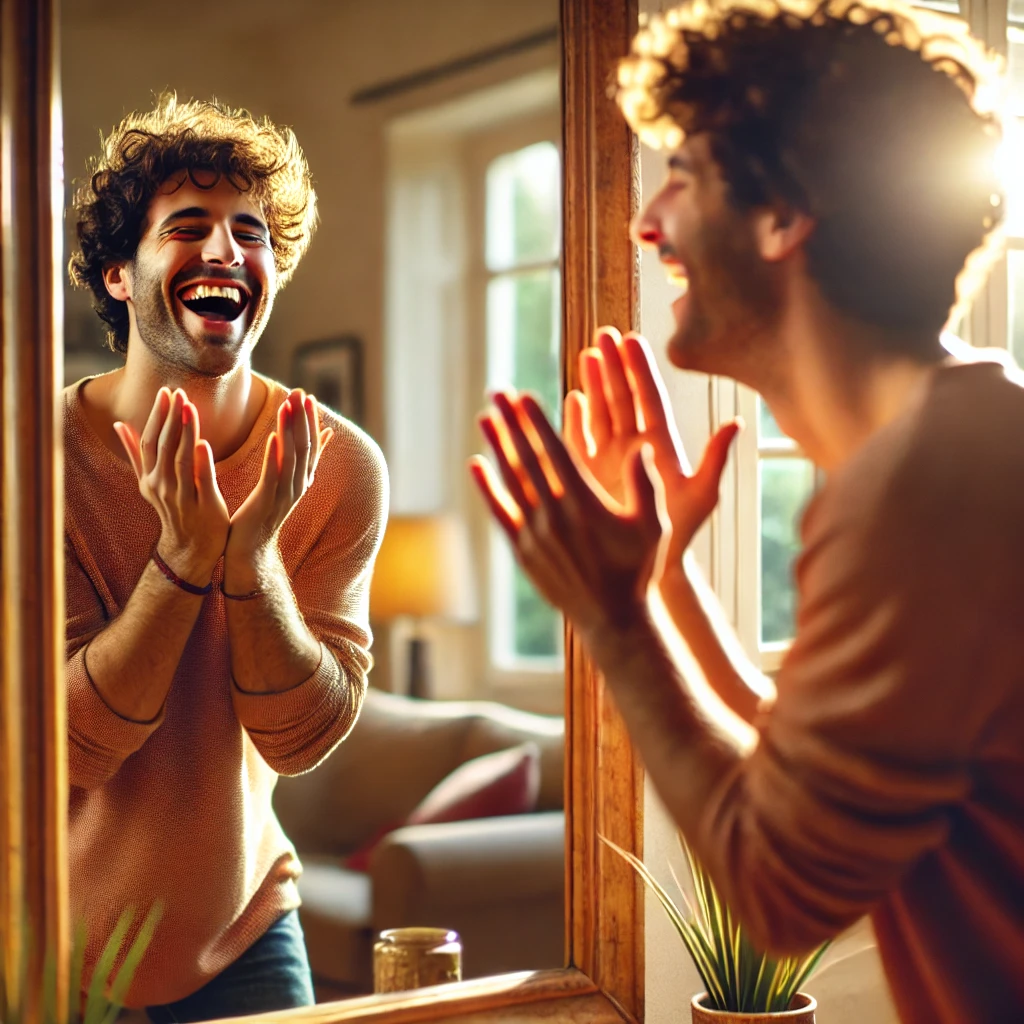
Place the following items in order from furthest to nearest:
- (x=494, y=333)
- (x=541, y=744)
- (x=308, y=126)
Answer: (x=494, y=333)
(x=541, y=744)
(x=308, y=126)

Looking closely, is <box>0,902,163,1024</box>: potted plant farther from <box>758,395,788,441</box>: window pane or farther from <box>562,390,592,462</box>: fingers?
<box>758,395,788,441</box>: window pane

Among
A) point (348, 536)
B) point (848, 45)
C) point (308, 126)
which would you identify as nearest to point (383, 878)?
point (348, 536)

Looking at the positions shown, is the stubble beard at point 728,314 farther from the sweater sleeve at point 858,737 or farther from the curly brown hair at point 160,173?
the curly brown hair at point 160,173

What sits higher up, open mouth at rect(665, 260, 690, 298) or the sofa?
open mouth at rect(665, 260, 690, 298)

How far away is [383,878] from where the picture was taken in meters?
1.44

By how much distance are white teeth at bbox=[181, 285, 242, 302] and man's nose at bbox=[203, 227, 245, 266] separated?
0.08ft

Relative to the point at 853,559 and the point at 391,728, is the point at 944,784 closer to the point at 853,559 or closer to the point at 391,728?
the point at 853,559

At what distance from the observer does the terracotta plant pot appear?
1302 millimetres

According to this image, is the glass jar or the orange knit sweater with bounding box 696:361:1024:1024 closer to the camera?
the orange knit sweater with bounding box 696:361:1024:1024

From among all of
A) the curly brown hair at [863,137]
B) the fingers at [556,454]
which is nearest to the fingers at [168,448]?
the fingers at [556,454]

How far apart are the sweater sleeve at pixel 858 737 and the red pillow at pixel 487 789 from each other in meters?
0.83

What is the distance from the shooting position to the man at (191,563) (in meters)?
1.13

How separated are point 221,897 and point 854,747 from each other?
71cm

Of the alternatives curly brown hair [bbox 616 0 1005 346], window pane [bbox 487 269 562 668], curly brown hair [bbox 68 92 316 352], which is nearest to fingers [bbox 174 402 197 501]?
curly brown hair [bbox 68 92 316 352]
